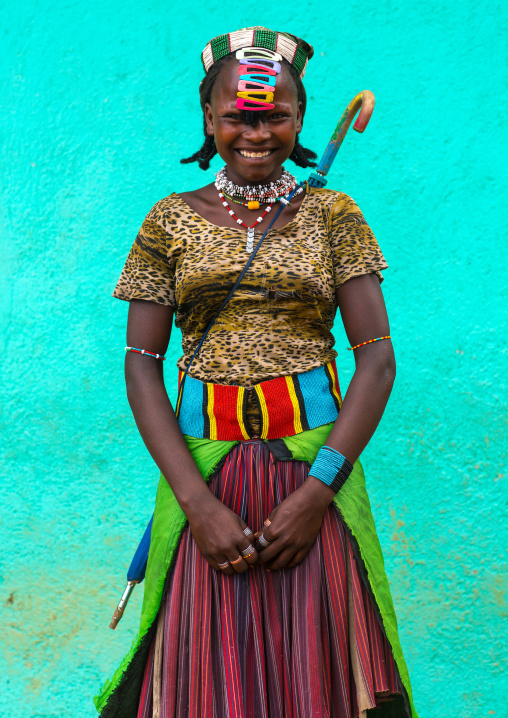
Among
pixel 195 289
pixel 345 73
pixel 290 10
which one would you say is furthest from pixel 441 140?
pixel 195 289

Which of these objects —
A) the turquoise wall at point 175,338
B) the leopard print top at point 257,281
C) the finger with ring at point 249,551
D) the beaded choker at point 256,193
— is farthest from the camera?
the turquoise wall at point 175,338

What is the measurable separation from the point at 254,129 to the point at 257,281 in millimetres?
369

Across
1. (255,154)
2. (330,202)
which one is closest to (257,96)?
(255,154)

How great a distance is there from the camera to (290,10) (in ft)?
9.37

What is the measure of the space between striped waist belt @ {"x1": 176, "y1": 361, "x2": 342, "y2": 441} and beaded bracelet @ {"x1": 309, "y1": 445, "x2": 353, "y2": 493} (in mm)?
117

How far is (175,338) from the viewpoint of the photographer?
9.45 feet

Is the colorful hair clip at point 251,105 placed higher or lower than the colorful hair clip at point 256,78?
lower

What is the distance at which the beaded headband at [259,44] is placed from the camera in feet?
5.93

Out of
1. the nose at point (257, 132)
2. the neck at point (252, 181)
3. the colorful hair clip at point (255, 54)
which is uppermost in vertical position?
the colorful hair clip at point (255, 54)

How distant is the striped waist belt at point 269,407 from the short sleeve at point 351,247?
24cm

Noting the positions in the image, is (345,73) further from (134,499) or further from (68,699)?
(68,699)

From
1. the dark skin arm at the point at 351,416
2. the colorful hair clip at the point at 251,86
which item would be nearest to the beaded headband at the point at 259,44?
the colorful hair clip at the point at 251,86

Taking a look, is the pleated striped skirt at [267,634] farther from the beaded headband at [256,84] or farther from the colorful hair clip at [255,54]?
the colorful hair clip at [255,54]

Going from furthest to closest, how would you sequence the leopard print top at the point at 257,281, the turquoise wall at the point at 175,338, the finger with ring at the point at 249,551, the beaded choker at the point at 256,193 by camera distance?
the turquoise wall at the point at 175,338, the beaded choker at the point at 256,193, the leopard print top at the point at 257,281, the finger with ring at the point at 249,551
